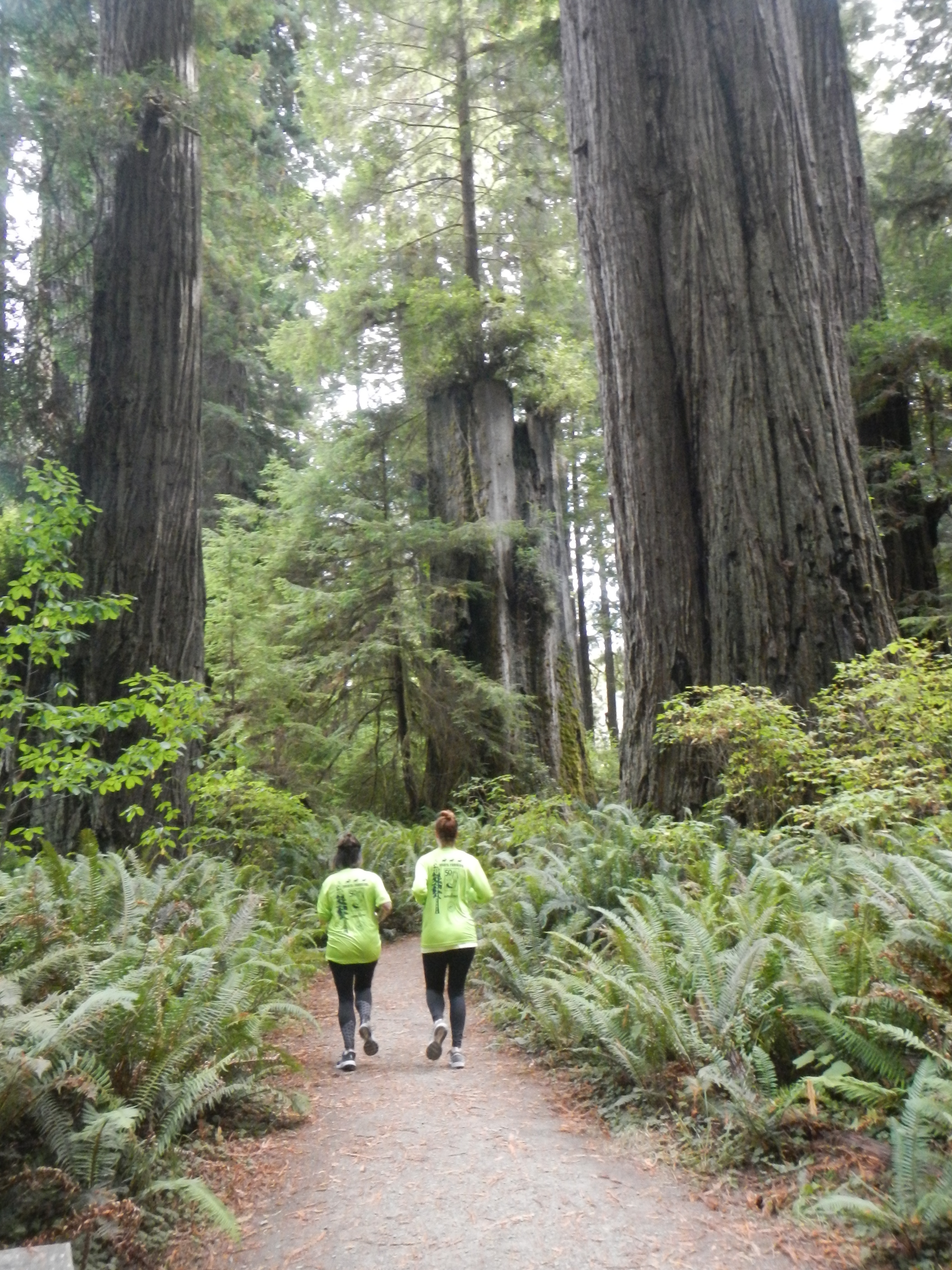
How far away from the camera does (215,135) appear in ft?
32.0

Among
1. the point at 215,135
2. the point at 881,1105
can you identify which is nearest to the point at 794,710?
the point at 881,1105

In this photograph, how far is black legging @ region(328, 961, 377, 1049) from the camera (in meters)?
5.75

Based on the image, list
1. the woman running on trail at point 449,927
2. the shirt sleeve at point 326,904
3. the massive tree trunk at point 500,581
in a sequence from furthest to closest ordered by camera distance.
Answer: the massive tree trunk at point 500,581 < the shirt sleeve at point 326,904 < the woman running on trail at point 449,927

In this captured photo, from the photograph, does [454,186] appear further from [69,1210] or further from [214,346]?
[69,1210]

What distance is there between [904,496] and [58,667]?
8731 millimetres

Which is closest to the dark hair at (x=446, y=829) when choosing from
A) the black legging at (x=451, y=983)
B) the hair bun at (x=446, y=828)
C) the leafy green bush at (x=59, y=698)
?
the hair bun at (x=446, y=828)

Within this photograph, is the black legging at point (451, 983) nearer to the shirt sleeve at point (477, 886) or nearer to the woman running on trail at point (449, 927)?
the woman running on trail at point (449, 927)

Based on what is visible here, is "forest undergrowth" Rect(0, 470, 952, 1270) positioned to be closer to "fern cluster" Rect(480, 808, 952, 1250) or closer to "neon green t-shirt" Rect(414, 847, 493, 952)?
"fern cluster" Rect(480, 808, 952, 1250)

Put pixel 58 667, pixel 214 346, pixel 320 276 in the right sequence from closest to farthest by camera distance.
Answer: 1. pixel 58 667
2. pixel 320 276
3. pixel 214 346

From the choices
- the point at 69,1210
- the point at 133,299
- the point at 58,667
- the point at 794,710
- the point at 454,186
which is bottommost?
the point at 69,1210

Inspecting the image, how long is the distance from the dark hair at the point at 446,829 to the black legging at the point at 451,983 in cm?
68

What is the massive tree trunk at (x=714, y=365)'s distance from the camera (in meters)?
7.80


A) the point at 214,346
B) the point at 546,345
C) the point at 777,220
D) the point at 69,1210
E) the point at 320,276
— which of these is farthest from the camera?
the point at 214,346

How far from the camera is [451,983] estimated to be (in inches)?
227
